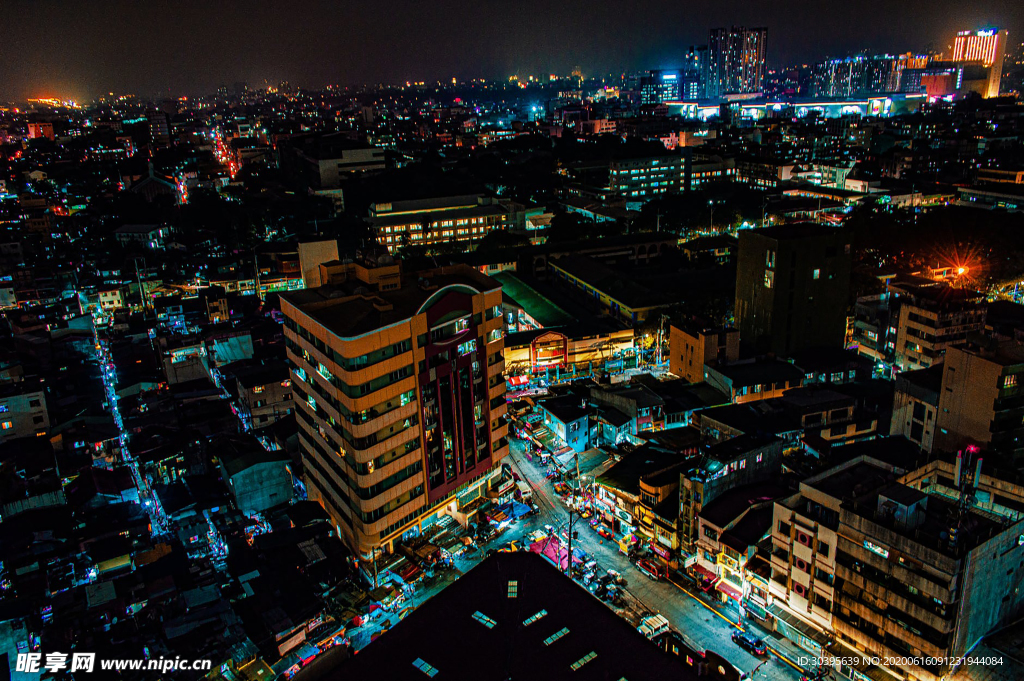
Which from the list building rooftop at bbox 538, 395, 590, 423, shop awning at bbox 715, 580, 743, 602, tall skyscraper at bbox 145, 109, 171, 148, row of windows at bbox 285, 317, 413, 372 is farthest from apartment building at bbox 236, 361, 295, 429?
tall skyscraper at bbox 145, 109, 171, 148

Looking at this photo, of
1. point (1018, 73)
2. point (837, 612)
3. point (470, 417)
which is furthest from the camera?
point (1018, 73)

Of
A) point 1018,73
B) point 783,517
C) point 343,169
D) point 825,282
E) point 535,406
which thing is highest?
point 1018,73

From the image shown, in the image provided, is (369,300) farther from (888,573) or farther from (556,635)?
(888,573)

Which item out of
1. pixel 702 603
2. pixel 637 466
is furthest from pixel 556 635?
pixel 637 466

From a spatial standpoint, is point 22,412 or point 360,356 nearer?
point 360,356

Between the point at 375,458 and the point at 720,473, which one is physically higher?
the point at 375,458

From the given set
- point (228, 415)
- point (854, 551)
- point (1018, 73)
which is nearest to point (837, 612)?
point (854, 551)

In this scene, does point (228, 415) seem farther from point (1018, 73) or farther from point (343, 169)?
point (1018, 73)
